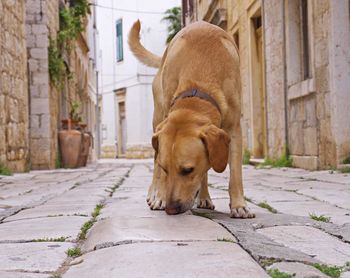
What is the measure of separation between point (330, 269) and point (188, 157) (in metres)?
1.27

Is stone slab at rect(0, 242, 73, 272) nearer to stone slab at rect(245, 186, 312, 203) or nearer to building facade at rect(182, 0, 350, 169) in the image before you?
stone slab at rect(245, 186, 312, 203)

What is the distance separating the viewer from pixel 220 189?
538cm

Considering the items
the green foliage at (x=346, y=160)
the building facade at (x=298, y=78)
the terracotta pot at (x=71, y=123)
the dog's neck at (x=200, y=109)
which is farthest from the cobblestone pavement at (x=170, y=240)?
the terracotta pot at (x=71, y=123)

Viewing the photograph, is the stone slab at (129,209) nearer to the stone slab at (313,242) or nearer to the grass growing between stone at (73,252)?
the stone slab at (313,242)

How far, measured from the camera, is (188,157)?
9.71 ft

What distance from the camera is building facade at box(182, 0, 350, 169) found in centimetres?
701

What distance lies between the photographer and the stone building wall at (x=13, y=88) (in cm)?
845

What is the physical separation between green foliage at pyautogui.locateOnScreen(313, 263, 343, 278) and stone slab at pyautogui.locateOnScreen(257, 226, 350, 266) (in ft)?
0.25

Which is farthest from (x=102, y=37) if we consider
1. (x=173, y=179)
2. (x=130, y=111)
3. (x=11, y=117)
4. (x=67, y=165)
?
(x=173, y=179)

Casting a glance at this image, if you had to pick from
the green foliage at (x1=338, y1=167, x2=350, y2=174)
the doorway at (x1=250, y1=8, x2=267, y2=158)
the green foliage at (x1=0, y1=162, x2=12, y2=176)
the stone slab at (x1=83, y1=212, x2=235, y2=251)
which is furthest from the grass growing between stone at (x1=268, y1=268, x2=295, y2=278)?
the doorway at (x1=250, y1=8, x2=267, y2=158)

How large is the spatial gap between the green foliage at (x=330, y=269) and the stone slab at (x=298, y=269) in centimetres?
2

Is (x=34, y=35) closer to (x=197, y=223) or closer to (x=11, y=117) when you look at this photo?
(x=11, y=117)

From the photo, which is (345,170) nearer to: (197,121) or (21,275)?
(197,121)

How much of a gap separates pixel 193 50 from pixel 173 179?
2.72 feet
